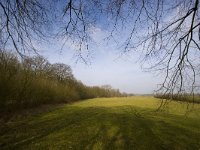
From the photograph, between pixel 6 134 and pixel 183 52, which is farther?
pixel 6 134

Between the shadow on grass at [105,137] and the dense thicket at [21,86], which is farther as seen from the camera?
the dense thicket at [21,86]

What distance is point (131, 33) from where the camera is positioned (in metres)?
6.79

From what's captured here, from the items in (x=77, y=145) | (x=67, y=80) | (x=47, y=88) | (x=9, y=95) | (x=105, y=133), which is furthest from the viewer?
(x=67, y=80)

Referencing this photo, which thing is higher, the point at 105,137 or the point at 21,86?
the point at 21,86

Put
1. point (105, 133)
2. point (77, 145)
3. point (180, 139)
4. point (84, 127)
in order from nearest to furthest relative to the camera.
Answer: point (77, 145), point (180, 139), point (105, 133), point (84, 127)

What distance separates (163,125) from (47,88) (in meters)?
26.9

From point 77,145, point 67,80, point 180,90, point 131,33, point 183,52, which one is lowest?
point 77,145

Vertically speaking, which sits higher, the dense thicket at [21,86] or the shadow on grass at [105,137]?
the dense thicket at [21,86]

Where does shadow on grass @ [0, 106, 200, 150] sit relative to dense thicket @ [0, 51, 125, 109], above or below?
below

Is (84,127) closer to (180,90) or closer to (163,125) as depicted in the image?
(163,125)

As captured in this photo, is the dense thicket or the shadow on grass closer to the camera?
the shadow on grass

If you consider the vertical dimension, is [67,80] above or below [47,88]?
above

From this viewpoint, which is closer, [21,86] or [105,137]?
[105,137]

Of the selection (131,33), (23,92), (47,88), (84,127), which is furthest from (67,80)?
(131,33)
